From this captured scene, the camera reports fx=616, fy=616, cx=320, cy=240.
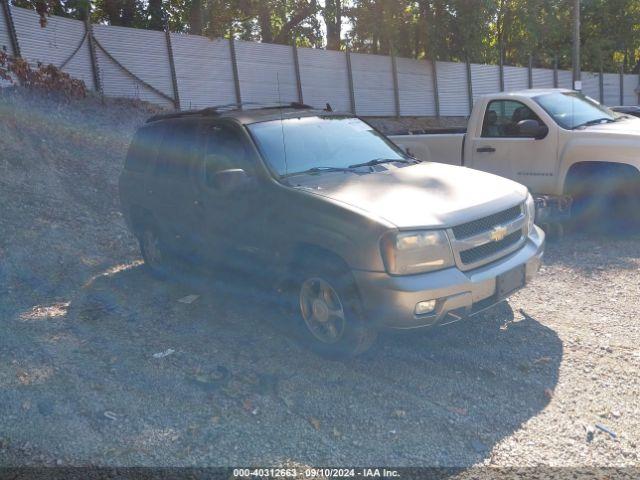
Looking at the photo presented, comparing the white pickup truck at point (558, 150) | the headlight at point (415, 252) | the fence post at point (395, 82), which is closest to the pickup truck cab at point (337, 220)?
the headlight at point (415, 252)

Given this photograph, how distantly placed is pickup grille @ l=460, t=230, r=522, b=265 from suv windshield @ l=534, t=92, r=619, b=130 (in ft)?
11.7

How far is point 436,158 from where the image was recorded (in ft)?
28.8

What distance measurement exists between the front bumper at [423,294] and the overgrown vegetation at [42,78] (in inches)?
307

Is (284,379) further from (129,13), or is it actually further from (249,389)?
(129,13)

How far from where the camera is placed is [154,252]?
6.47 metres

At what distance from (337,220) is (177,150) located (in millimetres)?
2357

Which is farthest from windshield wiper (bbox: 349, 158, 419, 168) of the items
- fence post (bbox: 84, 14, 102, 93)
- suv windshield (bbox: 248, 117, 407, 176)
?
fence post (bbox: 84, 14, 102, 93)

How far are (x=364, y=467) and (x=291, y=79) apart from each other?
15385mm

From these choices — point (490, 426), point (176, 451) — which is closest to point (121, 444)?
point (176, 451)

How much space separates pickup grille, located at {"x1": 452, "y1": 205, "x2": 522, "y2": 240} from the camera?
13.7 ft

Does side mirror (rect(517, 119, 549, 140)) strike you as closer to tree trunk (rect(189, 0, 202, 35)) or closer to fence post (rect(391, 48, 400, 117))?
tree trunk (rect(189, 0, 202, 35))

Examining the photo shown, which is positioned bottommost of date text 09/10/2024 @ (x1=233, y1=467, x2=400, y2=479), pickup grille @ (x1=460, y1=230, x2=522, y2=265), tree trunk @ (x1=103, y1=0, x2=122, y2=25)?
date text 09/10/2024 @ (x1=233, y1=467, x2=400, y2=479)

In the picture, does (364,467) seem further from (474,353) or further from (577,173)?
(577,173)

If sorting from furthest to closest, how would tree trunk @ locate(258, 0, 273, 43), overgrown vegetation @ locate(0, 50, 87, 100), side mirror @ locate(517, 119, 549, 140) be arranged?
tree trunk @ locate(258, 0, 273, 43) < overgrown vegetation @ locate(0, 50, 87, 100) < side mirror @ locate(517, 119, 549, 140)
